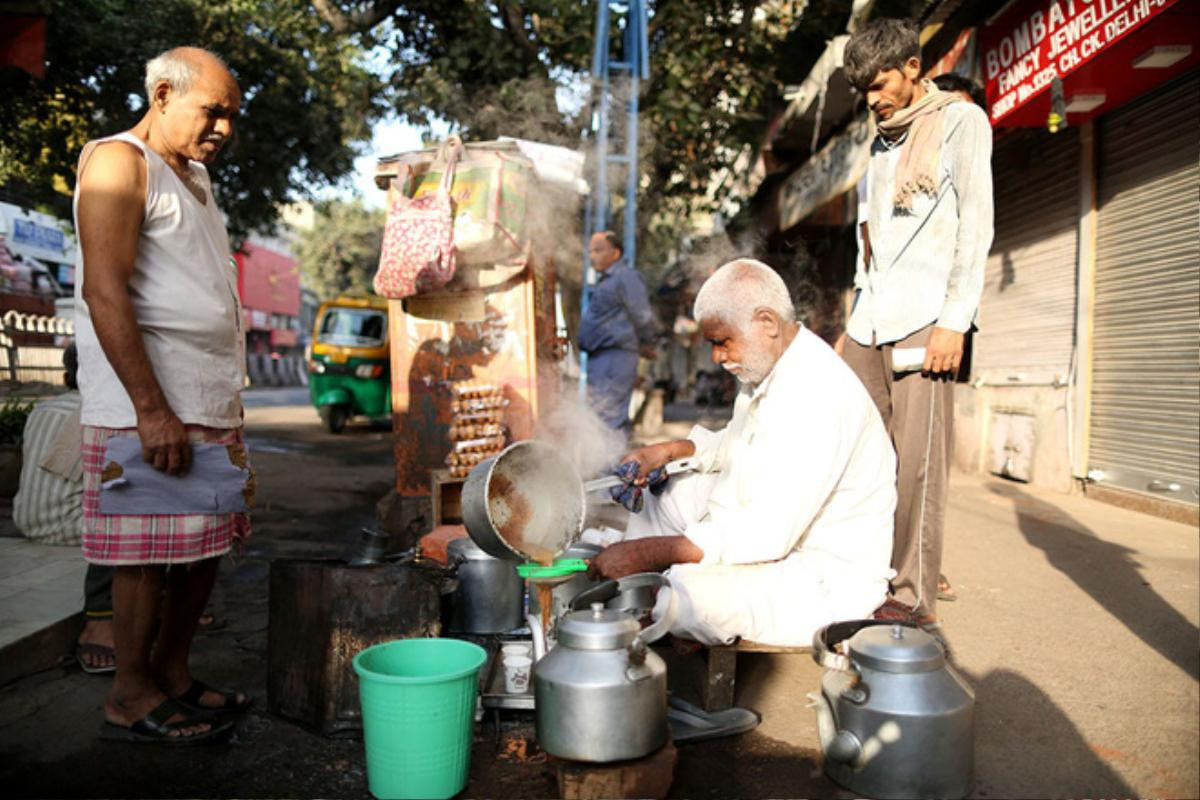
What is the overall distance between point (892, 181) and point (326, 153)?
1072 cm

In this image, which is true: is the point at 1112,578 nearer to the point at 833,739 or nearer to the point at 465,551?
the point at 833,739

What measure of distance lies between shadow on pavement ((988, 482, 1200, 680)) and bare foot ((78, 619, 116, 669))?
3.83 m

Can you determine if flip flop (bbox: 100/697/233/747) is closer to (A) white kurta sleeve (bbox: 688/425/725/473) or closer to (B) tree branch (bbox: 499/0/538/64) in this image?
(A) white kurta sleeve (bbox: 688/425/725/473)

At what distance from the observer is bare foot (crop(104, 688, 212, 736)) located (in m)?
2.43

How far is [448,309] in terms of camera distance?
530 centimetres

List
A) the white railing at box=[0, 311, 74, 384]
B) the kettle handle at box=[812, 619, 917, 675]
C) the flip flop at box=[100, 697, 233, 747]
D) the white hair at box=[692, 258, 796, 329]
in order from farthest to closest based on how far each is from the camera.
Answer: the white railing at box=[0, 311, 74, 384]
the white hair at box=[692, 258, 796, 329]
the flip flop at box=[100, 697, 233, 747]
the kettle handle at box=[812, 619, 917, 675]

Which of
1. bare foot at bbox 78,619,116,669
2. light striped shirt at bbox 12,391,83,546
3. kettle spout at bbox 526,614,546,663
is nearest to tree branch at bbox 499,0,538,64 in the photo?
light striped shirt at bbox 12,391,83,546

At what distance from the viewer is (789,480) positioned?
2492 millimetres

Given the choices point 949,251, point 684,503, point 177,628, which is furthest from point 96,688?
point 949,251

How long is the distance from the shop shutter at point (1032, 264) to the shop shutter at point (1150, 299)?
15.0 inches

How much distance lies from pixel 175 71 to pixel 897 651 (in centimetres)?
257

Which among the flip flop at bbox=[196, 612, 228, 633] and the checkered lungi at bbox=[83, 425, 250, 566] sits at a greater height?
the checkered lungi at bbox=[83, 425, 250, 566]

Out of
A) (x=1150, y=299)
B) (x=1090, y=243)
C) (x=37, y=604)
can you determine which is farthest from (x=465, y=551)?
(x=1090, y=243)

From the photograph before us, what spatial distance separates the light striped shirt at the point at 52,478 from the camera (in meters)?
4.16
